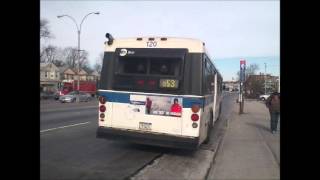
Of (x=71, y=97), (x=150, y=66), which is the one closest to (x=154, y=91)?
(x=150, y=66)

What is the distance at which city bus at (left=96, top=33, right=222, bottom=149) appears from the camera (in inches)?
361

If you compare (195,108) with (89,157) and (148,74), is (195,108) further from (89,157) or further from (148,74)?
(89,157)

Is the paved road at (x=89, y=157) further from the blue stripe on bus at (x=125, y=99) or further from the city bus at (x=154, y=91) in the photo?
the blue stripe on bus at (x=125, y=99)

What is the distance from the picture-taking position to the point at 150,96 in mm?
9531

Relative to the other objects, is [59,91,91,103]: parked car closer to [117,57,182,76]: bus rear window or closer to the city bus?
the city bus

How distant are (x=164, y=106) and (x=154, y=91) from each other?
0.46m

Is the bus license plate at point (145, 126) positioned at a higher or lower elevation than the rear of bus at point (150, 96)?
lower

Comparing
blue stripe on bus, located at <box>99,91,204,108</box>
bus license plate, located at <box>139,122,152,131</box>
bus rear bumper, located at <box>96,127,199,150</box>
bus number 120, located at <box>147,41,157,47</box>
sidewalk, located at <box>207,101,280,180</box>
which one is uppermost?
bus number 120, located at <box>147,41,157,47</box>

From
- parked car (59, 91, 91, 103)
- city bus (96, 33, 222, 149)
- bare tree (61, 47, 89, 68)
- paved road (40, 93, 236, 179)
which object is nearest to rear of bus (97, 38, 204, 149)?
city bus (96, 33, 222, 149)

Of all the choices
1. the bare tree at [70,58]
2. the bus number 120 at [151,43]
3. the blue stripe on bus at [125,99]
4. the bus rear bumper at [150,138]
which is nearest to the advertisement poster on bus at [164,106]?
the blue stripe on bus at [125,99]

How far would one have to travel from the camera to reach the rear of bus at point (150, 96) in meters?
9.16
